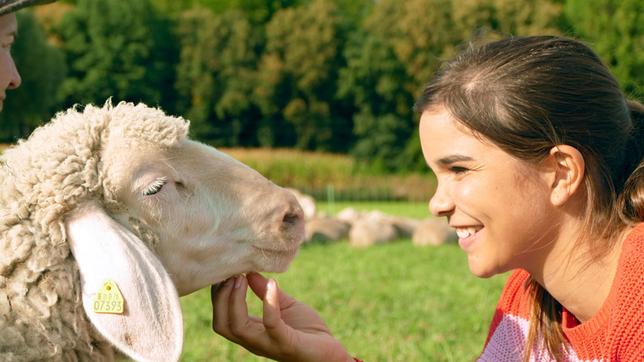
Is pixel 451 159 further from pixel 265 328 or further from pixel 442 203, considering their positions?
pixel 265 328

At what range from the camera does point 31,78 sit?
2914 cm

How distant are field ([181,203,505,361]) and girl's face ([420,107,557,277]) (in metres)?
2.20

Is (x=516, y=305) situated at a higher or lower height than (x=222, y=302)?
lower

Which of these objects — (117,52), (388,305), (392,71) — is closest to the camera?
(388,305)

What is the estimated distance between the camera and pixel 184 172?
Answer: 2.59 m

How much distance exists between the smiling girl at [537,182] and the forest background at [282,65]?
28.8 m

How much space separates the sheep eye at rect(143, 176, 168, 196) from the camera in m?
2.52

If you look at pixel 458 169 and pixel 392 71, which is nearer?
pixel 458 169

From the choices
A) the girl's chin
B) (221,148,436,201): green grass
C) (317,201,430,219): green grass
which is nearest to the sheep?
the girl's chin

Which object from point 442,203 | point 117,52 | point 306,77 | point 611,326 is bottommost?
point 306,77

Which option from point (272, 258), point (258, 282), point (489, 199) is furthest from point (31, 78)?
point (489, 199)

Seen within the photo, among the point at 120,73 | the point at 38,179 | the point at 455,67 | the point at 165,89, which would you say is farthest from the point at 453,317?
the point at 165,89

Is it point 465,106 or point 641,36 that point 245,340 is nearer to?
point 465,106

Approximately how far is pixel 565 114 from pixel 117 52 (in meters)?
33.2
